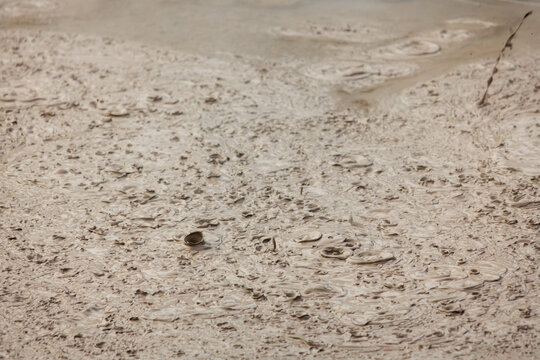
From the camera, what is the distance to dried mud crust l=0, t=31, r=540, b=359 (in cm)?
156

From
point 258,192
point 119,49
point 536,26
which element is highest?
point 536,26

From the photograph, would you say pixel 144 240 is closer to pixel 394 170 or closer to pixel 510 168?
pixel 394 170

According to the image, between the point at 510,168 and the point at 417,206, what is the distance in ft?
1.37

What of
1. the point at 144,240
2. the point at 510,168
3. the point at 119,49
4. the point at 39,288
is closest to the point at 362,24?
the point at 119,49

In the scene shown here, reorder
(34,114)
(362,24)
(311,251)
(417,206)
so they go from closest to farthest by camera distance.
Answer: (311,251)
(417,206)
(34,114)
(362,24)

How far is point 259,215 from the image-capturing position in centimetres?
199

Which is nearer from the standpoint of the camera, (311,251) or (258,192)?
(311,251)

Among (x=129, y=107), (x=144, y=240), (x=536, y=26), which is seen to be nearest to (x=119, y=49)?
(x=129, y=107)

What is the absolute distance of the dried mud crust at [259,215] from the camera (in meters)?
1.56

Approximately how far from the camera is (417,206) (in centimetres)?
201

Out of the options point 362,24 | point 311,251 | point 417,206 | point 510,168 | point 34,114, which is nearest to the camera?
point 311,251

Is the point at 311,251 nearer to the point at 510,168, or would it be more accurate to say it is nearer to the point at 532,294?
the point at 532,294

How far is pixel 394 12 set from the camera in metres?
3.57

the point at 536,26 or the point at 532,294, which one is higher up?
the point at 536,26
